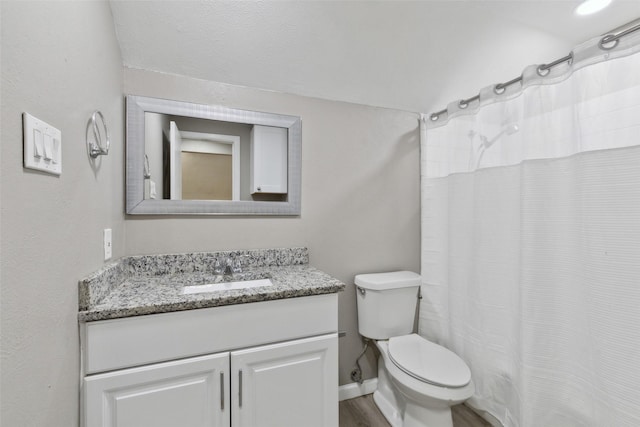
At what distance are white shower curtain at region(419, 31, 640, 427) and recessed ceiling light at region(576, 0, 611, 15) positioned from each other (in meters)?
0.55

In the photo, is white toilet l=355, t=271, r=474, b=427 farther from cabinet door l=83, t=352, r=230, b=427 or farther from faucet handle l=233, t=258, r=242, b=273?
cabinet door l=83, t=352, r=230, b=427

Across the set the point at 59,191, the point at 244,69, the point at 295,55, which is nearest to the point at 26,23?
the point at 59,191

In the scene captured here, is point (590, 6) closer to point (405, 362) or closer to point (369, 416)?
point (405, 362)

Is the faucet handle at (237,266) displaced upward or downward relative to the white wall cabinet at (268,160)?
downward

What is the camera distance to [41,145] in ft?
2.21

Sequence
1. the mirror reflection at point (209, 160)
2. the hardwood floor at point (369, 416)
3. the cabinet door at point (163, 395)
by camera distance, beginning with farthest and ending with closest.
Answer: the hardwood floor at point (369, 416), the mirror reflection at point (209, 160), the cabinet door at point (163, 395)

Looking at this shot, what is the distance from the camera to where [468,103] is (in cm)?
163

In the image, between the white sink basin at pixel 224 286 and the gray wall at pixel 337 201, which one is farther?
A: the gray wall at pixel 337 201

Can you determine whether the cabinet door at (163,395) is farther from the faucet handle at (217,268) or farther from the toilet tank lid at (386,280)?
the toilet tank lid at (386,280)

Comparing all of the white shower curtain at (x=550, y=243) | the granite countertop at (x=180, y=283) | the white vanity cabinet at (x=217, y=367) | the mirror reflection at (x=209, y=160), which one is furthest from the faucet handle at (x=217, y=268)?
the white shower curtain at (x=550, y=243)

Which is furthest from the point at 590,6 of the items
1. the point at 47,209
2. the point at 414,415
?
the point at 47,209

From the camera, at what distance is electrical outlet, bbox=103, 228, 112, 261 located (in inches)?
45.3

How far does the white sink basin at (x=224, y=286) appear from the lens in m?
1.28

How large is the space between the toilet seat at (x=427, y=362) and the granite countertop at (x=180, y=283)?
0.56 meters
